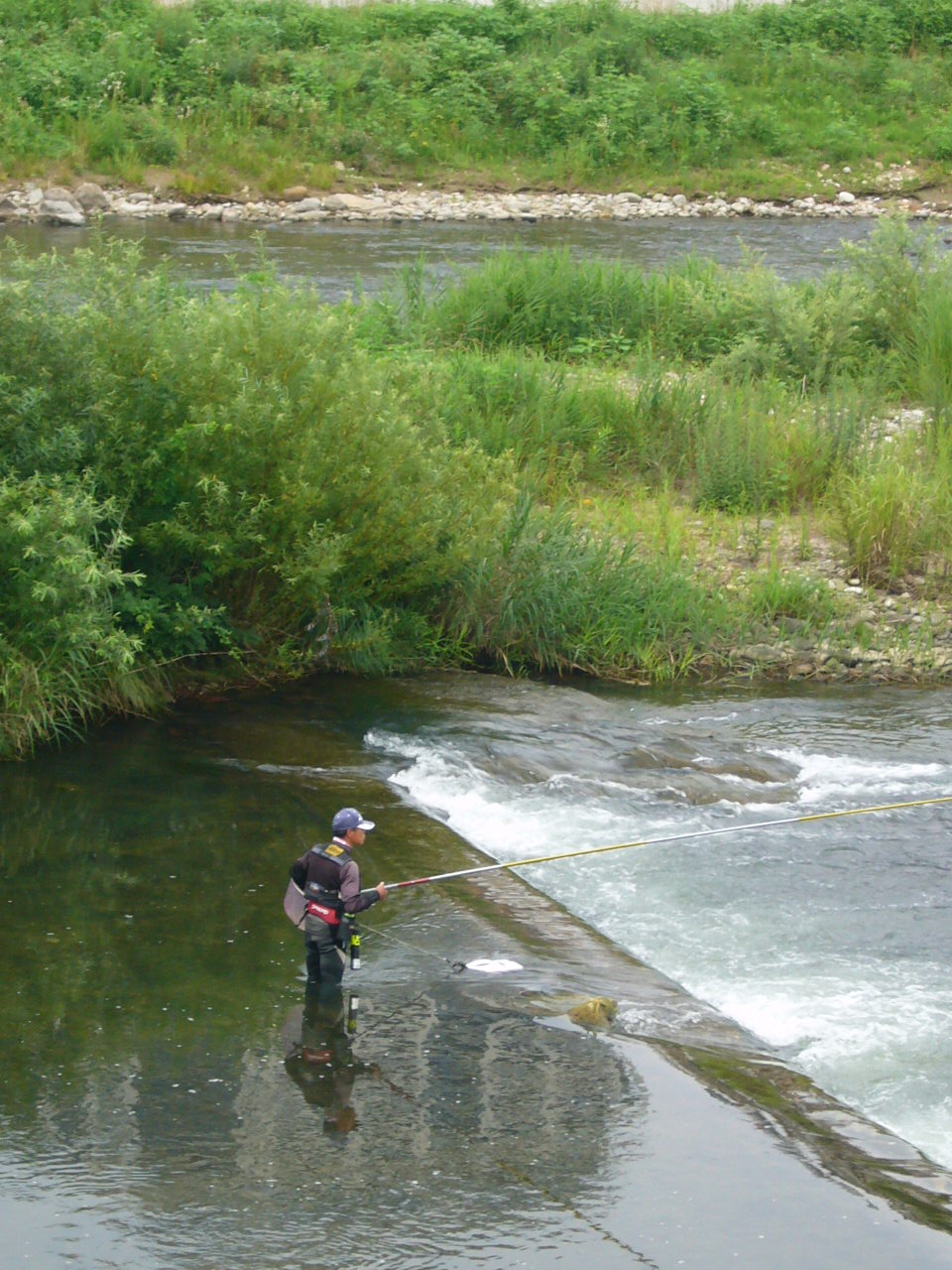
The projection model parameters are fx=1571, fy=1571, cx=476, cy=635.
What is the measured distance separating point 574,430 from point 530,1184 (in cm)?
1008

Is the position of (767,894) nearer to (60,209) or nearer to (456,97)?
(60,209)

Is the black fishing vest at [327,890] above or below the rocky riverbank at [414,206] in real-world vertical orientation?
below

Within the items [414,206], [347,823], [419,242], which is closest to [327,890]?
[347,823]

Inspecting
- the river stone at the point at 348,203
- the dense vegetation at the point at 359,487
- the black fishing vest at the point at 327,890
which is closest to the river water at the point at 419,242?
the river stone at the point at 348,203

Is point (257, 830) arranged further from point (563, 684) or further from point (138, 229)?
point (138, 229)

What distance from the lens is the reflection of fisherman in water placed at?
615 cm

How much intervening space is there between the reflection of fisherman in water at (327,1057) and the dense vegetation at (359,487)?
3756 mm

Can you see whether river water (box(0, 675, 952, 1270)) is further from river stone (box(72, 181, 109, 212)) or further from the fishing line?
river stone (box(72, 181, 109, 212))

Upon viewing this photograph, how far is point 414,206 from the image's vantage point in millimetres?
32250

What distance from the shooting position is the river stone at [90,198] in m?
29.7

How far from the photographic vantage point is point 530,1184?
5629mm

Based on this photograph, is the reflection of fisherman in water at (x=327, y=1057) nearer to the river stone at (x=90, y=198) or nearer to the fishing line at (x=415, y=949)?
the fishing line at (x=415, y=949)

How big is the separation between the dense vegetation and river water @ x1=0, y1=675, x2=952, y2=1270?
0.57m

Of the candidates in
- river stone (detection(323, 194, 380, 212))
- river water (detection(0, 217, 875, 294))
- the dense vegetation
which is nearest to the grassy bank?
river stone (detection(323, 194, 380, 212))
